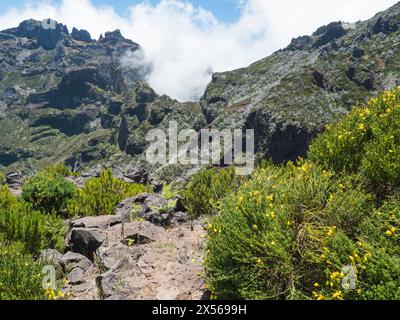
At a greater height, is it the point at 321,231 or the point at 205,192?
the point at 205,192

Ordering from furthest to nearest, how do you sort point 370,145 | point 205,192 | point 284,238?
point 205,192 → point 370,145 → point 284,238

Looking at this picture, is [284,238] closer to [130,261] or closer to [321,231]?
[321,231]

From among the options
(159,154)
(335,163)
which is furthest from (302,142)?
(335,163)

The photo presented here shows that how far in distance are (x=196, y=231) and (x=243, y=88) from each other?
458 feet

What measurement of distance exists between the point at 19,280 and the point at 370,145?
604cm

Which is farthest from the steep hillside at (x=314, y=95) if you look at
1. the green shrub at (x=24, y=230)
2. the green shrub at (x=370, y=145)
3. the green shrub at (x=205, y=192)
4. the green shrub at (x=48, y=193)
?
the green shrub at (x=24, y=230)

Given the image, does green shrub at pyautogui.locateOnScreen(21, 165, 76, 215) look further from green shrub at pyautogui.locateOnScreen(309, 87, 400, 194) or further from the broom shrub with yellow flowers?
green shrub at pyautogui.locateOnScreen(309, 87, 400, 194)

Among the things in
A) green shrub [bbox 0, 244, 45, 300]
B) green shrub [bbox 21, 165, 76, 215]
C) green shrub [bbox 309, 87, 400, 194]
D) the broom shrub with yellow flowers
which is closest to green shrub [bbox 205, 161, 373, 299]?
the broom shrub with yellow flowers

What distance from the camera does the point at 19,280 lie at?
213 inches

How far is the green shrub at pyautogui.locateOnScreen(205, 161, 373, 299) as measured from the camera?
16.8 feet

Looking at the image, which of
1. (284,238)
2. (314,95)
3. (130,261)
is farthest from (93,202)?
(314,95)

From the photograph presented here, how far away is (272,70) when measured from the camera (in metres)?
164
